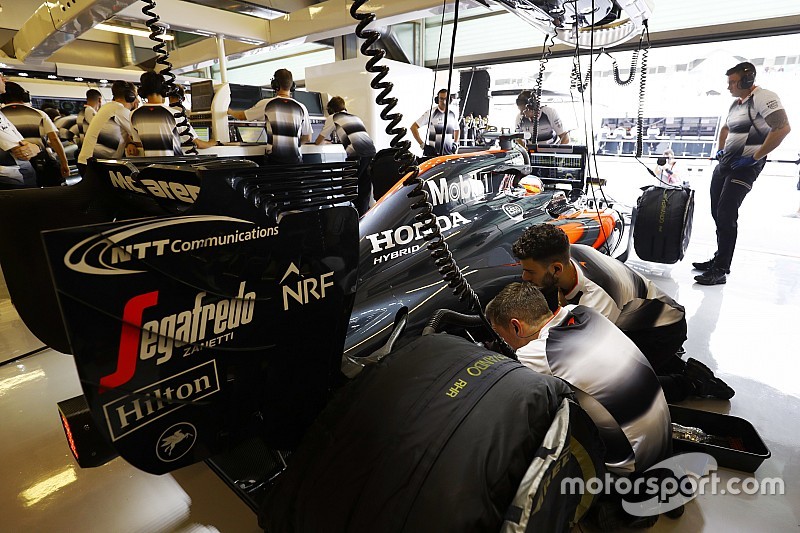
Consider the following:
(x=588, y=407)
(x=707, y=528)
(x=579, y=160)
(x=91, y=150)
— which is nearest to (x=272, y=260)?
(x=588, y=407)

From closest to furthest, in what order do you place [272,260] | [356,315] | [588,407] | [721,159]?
[272,260], [588,407], [356,315], [721,159]

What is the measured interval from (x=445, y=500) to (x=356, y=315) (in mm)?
929

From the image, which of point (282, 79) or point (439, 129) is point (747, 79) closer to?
point (439, 129)

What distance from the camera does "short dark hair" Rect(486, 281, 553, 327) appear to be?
154 cm

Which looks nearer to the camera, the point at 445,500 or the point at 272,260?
the point at 445,500

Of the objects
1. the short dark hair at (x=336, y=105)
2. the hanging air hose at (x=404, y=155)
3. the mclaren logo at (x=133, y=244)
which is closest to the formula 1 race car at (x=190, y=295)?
the mclaren logo at (x=133, y=244)

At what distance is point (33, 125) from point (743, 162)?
6495 mm

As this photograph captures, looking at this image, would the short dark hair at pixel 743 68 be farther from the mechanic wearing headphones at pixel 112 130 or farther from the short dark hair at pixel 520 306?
the mechanic wearing headphones at pixel 112 130

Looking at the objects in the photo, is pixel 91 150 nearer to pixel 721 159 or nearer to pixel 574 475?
pixel 574 475

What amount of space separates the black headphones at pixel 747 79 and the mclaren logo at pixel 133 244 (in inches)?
170

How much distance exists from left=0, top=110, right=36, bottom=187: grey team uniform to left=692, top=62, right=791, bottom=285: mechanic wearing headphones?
583 cm

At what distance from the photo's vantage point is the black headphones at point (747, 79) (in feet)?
11.5

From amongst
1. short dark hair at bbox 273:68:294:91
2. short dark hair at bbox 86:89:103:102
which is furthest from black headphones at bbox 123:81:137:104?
short dark hair at bbox 86:89:103:102

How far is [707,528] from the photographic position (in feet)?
4.60
